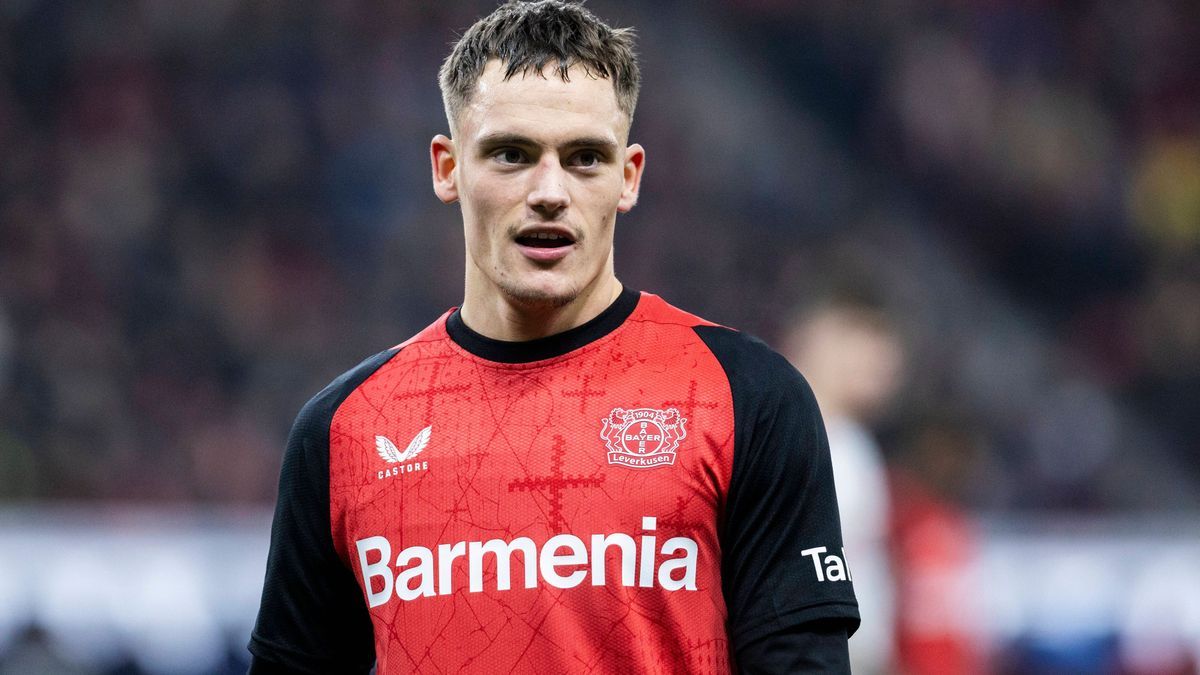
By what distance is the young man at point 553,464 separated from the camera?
2.64m

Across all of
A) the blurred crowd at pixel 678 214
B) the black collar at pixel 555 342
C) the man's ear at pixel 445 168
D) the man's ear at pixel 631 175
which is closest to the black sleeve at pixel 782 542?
the black collar at pixel 555 342

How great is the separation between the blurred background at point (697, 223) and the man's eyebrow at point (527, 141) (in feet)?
18.0

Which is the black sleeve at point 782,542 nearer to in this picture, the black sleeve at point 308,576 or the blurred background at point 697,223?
the black sleeve at point 308,576

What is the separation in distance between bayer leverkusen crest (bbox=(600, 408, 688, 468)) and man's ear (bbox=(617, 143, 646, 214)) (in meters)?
0.38

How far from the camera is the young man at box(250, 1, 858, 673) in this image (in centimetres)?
264

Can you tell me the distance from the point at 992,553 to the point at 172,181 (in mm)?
7311

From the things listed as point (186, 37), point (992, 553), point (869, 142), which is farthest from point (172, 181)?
point (992, 553)

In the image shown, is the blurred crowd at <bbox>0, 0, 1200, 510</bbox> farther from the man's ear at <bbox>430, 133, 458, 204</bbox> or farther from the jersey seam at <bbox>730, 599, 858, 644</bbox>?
the jersey seam at <bbox>730, 599, 858, 644</bbox>

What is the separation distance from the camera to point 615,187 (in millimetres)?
2801

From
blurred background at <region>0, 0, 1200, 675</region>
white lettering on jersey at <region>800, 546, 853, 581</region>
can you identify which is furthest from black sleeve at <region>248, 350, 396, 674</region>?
blurred background at <region>0, 0, 1200, 675</region>

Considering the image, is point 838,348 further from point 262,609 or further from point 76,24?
point 76,24

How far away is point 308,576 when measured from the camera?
2924mm

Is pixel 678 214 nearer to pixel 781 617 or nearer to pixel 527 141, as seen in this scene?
pixel 527 141

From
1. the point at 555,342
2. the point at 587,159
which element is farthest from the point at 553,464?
the point at 587,159
